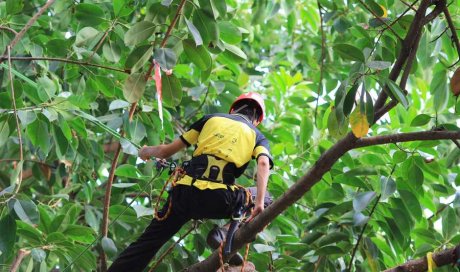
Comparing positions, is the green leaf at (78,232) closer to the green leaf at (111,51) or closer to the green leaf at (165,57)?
the green leaf at (111,51)

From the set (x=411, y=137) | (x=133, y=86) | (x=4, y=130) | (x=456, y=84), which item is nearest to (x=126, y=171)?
(x=4, y=130)

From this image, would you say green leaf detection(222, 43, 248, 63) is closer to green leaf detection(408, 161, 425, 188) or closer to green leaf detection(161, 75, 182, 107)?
green leaf detection(161, 75, 182, 107)

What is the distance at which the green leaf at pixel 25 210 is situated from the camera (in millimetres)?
3820

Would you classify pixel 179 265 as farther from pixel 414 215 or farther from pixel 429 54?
pixel 429 54

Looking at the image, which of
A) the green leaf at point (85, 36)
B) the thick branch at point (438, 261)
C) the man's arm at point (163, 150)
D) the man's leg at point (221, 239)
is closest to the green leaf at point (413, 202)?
the thick branch at point (438, 261)

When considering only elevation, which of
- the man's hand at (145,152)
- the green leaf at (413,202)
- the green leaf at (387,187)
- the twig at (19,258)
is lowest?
the twig at (19,258)

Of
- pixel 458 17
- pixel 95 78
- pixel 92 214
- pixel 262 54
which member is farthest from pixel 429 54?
pixel 262 54

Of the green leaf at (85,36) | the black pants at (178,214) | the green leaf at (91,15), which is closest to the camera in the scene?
the black pants at (178,214)

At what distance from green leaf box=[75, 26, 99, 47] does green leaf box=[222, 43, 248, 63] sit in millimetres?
696

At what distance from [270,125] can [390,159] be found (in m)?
1.94

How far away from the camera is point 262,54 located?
7715 mm

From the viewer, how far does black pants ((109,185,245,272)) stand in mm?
3947

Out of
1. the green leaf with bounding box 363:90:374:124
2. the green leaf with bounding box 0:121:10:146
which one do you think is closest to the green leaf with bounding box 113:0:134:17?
the green leaf with bounding box 0:121:10:146

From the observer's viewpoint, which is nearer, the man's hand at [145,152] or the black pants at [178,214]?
the black pants at [178,214]
